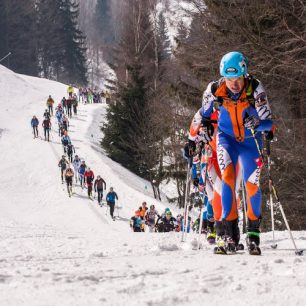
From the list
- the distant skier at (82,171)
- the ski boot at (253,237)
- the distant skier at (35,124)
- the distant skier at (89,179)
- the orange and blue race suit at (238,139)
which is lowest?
the ski boot at (253,237)

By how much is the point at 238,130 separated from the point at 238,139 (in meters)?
0.10

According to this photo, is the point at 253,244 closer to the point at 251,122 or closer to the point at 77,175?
the point at 251,122

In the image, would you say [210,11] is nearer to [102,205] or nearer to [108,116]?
[102,205]

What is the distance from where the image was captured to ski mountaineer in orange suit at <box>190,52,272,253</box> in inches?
211

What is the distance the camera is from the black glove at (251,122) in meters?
5.42

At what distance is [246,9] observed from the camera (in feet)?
45.1

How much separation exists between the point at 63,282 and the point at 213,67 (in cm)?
1233

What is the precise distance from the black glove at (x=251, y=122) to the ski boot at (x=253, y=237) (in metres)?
0.95

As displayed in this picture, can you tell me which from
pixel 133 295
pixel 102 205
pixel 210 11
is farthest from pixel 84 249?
pixel 102 205

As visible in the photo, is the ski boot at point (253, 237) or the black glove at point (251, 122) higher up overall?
the black glove at point (251, 122)

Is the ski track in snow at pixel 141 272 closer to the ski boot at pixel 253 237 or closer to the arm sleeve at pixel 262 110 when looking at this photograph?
the ski boot at pixel 253 237

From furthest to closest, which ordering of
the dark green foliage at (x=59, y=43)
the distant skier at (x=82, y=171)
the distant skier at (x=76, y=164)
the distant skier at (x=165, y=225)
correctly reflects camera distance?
the dark green foliage at (x=59, y=43)
the distant skier at (x=76, y=164)
the distant skier at (x=82, y=171)
the distant skier at (x=165, y=225)

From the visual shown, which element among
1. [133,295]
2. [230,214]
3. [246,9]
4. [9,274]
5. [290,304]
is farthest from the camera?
[246,9]

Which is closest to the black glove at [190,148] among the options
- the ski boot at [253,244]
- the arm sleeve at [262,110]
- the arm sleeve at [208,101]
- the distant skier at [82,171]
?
the arm sleeve at [208,101]
